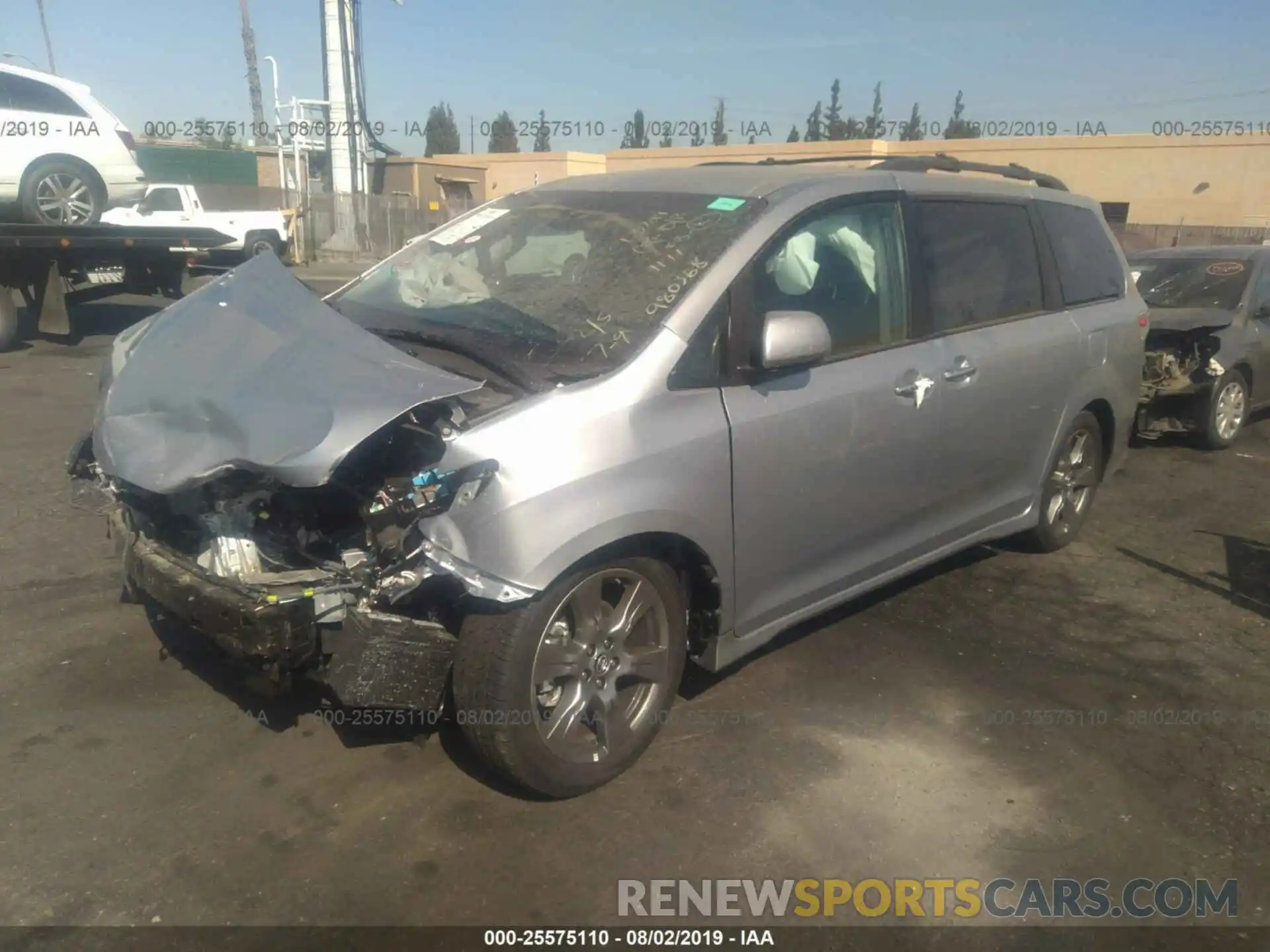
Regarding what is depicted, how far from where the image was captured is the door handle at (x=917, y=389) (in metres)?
3.81

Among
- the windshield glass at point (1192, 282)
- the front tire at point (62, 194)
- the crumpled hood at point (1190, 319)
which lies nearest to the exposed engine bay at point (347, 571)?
the crumpled hood at point (1190, 319)

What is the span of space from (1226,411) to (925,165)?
4820 mm

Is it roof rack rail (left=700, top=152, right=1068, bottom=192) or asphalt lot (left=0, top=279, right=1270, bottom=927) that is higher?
roof rack rail (left=700, top=152, right=1068, bottom=192)

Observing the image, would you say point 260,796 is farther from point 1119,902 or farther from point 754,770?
point 1119,902

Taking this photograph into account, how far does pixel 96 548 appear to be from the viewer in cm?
499

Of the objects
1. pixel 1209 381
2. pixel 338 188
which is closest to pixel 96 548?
pixel 1209 381

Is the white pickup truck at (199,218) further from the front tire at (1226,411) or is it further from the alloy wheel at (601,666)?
the alloy wheel at (601,666)

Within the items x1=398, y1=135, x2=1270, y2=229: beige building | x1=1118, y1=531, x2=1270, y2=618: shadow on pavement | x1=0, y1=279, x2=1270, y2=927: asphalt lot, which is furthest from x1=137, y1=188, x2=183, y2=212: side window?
x1=1118, y1=531, x2=1270, y2=618: shadow on pavement

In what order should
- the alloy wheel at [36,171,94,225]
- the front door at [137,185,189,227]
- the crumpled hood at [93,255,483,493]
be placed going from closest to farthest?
the crumpled hood at [93,255,483,493] → the alloy wheel at [36,171,94,225] → the front door at [137,185,189,227]

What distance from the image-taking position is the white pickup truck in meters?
19.7

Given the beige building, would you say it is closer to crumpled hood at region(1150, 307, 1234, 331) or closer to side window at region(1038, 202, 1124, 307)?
crumpled hood at region(1150, 307, 1234, 331)

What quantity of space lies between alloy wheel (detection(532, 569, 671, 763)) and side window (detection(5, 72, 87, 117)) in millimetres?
10094

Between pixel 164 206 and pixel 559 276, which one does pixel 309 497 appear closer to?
pixel 559 276

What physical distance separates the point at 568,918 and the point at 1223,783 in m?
2.29
